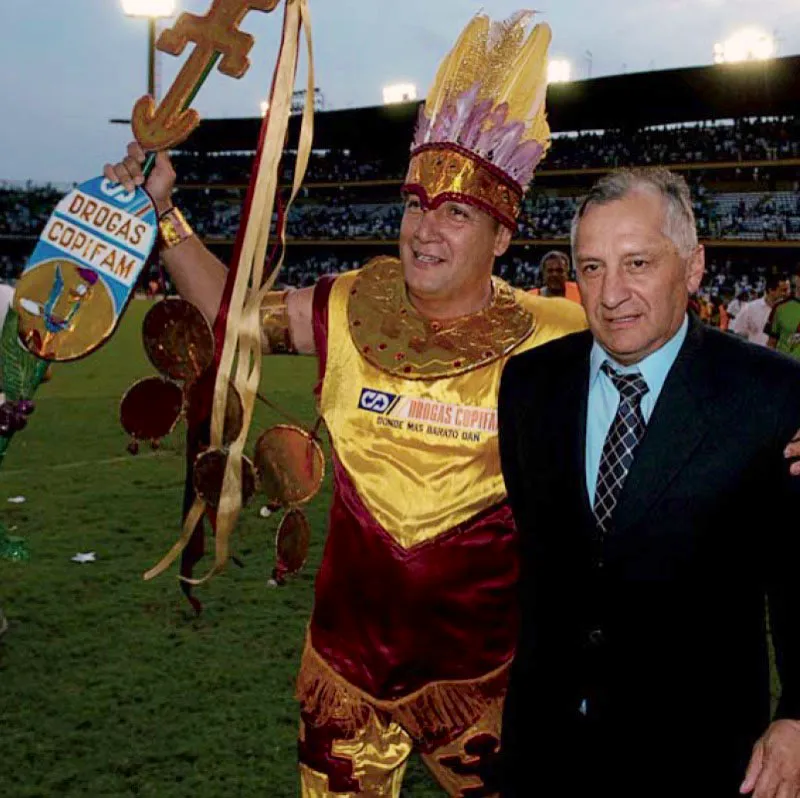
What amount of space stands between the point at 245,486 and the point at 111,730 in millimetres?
1940

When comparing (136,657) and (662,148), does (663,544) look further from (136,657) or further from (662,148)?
(662,148)

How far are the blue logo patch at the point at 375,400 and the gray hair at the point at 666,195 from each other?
776 mm

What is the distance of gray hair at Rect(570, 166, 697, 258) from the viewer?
1.74 metres

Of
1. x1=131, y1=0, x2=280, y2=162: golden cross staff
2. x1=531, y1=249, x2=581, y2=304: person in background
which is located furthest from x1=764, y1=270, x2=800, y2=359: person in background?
x1=131, y1=0, x2=280, y2=162: golden cross staff

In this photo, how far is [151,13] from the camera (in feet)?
14.3

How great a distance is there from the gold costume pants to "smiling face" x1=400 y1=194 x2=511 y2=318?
98cm

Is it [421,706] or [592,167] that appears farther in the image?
[592,167]

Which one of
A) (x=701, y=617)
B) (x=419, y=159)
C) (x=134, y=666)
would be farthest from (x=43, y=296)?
(x=134, y=666)

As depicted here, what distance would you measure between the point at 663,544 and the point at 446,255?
0.97 meters

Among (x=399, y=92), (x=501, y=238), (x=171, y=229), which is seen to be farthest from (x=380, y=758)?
(x=399, y=92)

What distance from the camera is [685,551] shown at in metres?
1.69

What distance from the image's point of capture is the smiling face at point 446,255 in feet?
7.77

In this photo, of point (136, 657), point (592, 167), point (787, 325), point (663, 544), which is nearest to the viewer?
point (663, 544)

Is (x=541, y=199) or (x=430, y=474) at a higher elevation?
(x=541, y=199)
